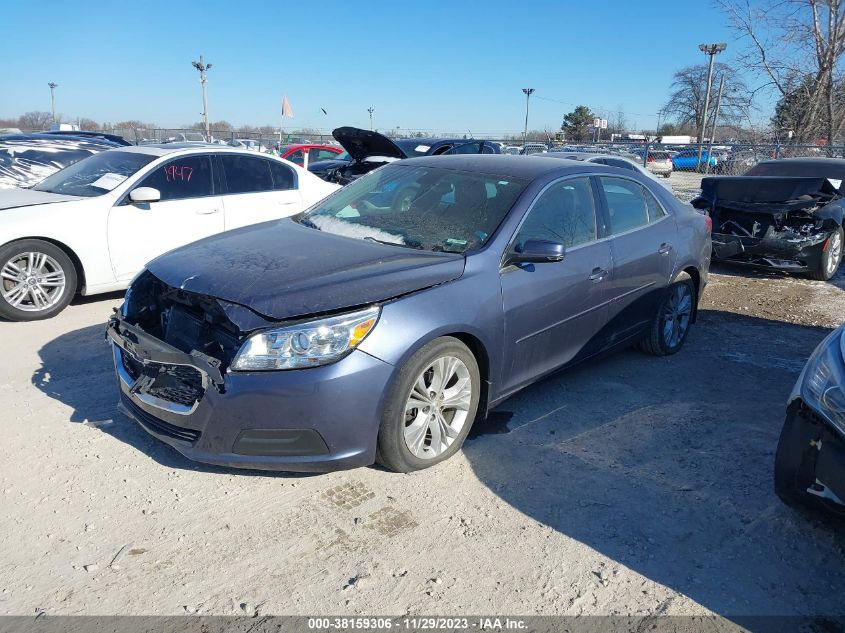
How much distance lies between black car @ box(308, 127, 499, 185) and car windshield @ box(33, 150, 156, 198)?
353 cm

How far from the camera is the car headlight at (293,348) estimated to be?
2826 mm

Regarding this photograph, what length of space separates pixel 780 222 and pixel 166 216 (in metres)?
7.42

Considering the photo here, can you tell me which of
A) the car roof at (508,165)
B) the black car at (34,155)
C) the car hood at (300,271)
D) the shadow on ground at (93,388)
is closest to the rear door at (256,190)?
the shadow on ground at (93,388)

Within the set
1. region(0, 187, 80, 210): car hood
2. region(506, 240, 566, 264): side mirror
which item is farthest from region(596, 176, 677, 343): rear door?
region(0, 187, 80, 210): car hood

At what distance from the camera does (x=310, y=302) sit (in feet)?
9.53

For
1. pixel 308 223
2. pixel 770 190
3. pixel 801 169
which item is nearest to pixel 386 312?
pixel 308 223

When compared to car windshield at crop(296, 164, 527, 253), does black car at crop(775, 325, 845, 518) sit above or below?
below

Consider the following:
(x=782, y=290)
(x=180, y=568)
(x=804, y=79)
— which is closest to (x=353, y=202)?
(x=180, y=568)

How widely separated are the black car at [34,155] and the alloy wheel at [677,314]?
8108mm

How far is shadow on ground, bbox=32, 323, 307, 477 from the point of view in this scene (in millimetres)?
3379

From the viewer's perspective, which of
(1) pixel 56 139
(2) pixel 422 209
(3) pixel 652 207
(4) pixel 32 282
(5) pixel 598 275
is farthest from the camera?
(1) pixel 56 139

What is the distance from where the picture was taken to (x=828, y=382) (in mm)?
2674

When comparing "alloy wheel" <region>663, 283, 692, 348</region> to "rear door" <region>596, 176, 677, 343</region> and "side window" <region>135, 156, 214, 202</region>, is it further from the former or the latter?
"side window" <region>135, 156, 214, 202</region>

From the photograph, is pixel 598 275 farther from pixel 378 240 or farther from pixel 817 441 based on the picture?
pixel 817 441
